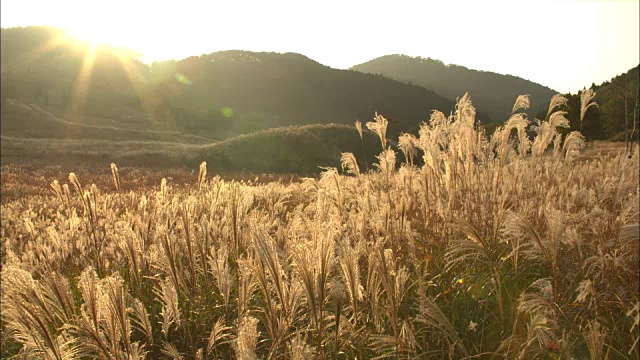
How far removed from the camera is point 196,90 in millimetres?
102562

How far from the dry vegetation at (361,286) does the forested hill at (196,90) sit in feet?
243

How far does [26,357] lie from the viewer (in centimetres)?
156

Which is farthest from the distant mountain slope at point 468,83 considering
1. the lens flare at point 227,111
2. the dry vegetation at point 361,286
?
the dry vegetation at point 361,286

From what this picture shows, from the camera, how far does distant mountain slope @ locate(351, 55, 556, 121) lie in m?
120

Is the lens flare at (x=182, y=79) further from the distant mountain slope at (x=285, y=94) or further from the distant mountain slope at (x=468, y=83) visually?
the distant mountain slope at (x=468, y=83)

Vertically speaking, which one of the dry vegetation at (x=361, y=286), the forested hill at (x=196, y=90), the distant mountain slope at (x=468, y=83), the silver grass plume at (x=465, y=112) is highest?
the distant mountain slope at (x=468, y=83)

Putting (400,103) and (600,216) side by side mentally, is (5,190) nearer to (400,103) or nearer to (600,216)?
(600,216)

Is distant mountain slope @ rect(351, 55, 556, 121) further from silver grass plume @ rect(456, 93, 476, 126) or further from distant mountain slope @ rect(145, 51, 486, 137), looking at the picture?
silver grass plume @ rect(456, 93, 476, 126)

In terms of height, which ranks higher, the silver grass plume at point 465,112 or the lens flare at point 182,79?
the lens flare at point 182,79

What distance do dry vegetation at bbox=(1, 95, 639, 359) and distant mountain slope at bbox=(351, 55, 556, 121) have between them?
10940cm

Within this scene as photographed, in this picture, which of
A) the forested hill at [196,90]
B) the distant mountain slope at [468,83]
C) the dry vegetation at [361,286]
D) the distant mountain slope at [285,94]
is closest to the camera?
the dry vegetation at [361,286]

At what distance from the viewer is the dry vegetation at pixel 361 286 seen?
1315 mm

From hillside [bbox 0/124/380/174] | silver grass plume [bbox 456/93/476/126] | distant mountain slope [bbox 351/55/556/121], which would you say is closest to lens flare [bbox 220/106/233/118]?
hillside [bbox 0/124/380/174]

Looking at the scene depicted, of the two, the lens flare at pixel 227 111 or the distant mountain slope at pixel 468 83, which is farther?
the distant mountain slope at pixel 468 83
